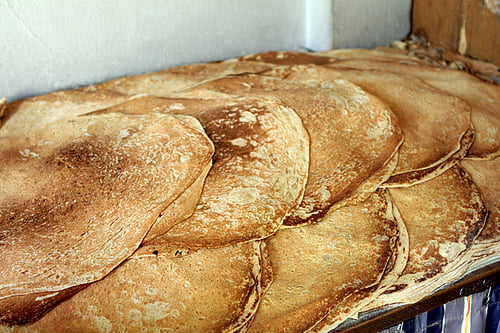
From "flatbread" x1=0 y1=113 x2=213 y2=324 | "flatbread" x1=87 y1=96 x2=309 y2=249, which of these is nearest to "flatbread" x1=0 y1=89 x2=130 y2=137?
"flatbread" x1=0 y1=113 x2=213 y2=324

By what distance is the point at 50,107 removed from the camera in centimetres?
166

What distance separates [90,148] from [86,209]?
10.1 inches

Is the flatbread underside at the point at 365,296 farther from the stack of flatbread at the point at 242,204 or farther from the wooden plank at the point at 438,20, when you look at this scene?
the wooden plank at the point at 438,20

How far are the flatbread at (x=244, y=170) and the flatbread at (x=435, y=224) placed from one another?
0.31 m

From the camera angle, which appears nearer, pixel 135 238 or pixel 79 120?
pixel 135 238

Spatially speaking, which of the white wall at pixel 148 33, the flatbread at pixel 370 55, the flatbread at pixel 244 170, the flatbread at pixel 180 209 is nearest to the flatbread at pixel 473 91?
the flatbread at pixel 370 55

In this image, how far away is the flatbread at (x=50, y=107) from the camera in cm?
154

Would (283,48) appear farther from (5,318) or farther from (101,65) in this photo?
(5,318)

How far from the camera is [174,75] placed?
1858mm

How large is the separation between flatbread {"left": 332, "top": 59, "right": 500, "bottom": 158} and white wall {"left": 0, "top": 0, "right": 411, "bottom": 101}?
477 mm

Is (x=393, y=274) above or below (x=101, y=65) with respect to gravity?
below

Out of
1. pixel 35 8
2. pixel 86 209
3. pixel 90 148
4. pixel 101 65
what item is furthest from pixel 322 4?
pixel 86 209

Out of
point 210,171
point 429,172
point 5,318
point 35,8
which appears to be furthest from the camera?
point 35,8

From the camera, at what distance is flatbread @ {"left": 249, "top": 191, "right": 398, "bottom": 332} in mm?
972
